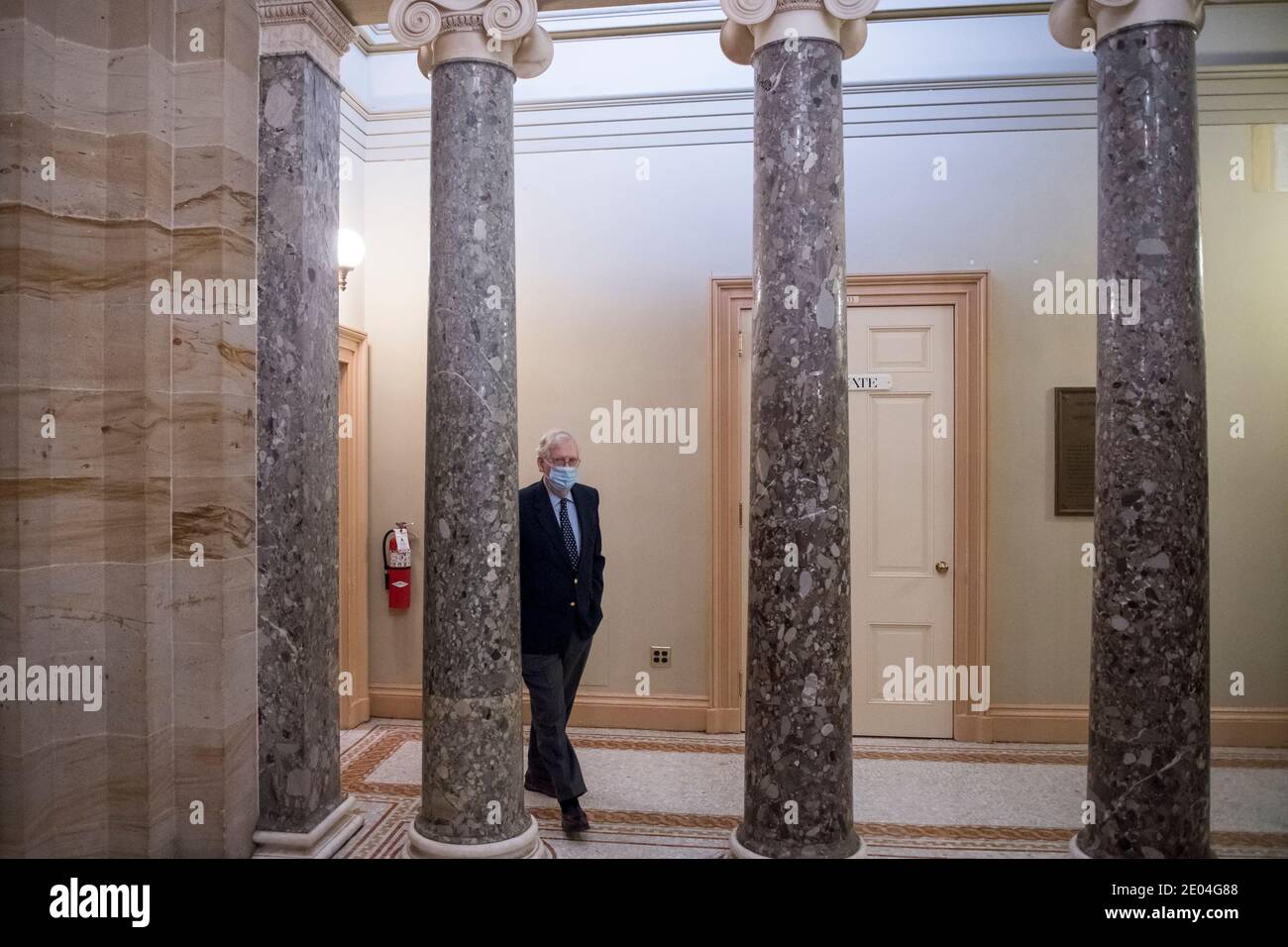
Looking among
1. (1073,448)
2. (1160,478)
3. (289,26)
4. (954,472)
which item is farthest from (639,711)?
(289,26)

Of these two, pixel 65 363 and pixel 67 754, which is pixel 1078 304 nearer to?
pixel 65 363

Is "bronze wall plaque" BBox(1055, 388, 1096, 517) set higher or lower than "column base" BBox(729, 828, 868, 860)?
higher

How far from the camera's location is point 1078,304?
4.79 metres

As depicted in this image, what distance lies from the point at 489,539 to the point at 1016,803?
286cm

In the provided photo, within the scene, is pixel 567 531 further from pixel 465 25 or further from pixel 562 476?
pixel 465 25

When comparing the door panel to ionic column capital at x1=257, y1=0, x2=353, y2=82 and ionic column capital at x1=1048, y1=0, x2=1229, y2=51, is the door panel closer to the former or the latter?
ionic column capital at x1=1048, y1=0, x2=1229, y2=51

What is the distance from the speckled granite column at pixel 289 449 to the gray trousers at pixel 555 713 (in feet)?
2.97

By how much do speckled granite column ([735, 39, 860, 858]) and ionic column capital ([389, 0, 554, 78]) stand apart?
3.11 feet

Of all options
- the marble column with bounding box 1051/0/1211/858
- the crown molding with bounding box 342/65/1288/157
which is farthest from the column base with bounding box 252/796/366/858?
the crown molding with bounding box 342/65/1288/157

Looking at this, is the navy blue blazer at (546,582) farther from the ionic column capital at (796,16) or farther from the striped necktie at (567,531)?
the ionic column capital at (796,16)

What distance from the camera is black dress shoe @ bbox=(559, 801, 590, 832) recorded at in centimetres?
366

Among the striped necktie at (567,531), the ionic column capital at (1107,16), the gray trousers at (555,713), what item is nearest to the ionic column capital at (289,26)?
the striped necktie at (567,531)

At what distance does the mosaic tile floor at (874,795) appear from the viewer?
361 centimetres

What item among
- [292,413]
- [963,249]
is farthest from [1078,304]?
[292,413]
